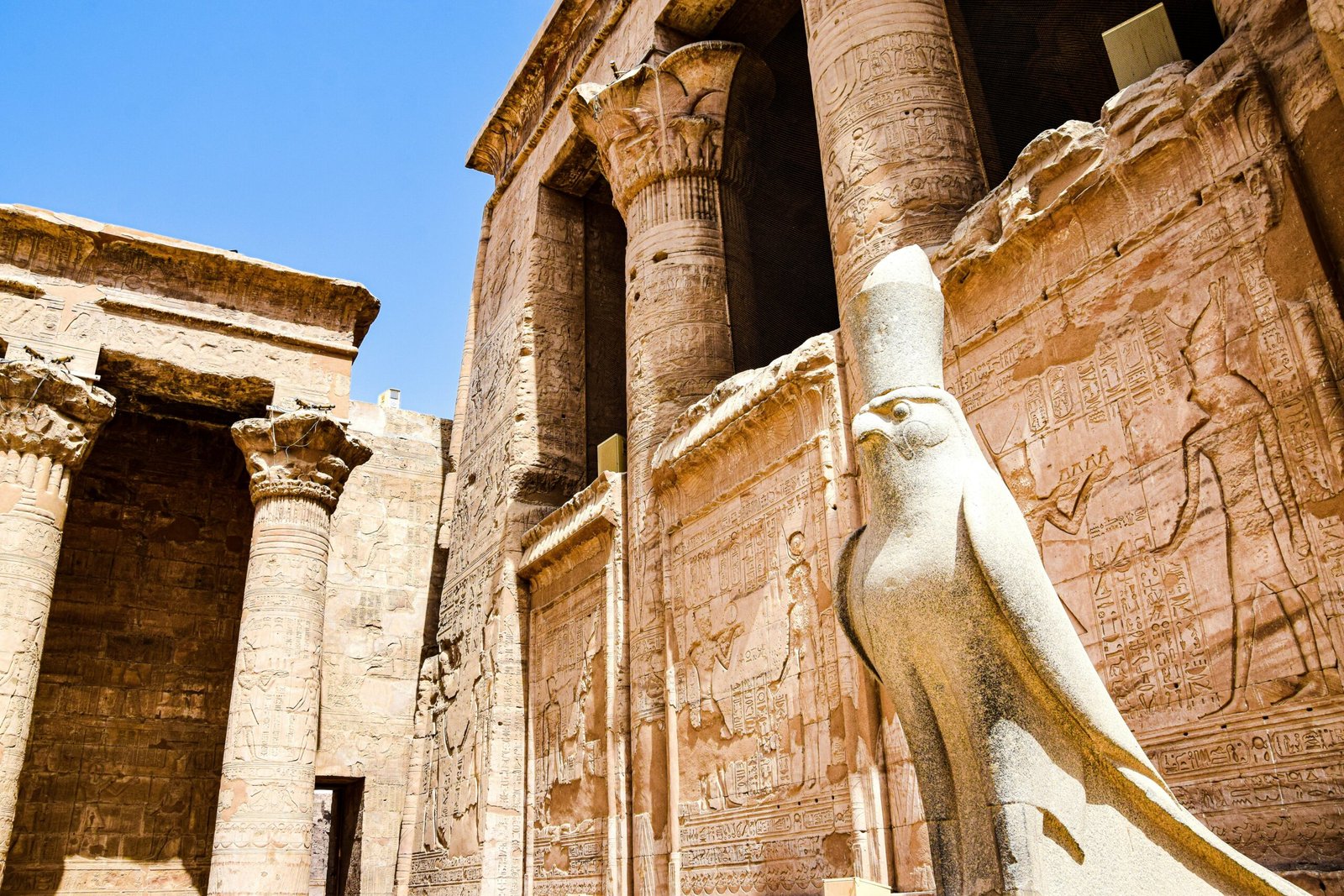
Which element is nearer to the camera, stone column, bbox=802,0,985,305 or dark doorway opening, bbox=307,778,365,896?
stone column, bbox=802,0,985,305

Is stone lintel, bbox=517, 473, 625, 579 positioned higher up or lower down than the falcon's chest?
higher up

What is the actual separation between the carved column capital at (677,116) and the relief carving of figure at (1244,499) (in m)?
5.83

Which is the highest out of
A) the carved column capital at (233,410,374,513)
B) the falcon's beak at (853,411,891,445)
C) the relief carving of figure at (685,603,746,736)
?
the carved column capital at (233,410,374,513)

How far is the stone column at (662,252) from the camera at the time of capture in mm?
7965

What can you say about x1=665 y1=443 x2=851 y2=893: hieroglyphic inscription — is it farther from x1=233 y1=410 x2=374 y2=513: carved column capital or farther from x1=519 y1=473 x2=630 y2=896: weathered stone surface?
x1=233 y1=410 x2=374 y2=513: carved column capital

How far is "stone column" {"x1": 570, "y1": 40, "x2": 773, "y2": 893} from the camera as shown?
796 cm

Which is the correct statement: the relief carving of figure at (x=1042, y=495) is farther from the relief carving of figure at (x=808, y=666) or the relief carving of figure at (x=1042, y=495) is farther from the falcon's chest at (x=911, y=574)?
the falcon's chest at (x=911, y=574)

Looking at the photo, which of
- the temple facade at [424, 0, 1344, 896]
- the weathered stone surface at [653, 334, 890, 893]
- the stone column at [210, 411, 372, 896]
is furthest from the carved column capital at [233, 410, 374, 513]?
the weathered stone surface at [653, 334, 890, 893]

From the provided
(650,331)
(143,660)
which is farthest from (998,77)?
(143,660)

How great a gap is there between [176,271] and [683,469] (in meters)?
5.95

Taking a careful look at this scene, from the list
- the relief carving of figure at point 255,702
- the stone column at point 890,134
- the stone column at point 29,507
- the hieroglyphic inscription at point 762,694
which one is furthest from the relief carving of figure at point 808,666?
the stone column at point 29,507

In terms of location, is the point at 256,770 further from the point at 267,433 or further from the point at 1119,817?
the point at 1119,817

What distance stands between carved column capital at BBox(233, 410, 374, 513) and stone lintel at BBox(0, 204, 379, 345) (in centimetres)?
125

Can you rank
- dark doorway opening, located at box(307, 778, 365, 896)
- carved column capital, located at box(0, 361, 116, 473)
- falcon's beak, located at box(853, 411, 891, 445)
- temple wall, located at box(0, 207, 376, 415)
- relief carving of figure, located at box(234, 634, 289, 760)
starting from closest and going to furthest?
falcon's beak, located at box(853, 411, 891, 445), relief carving of figure, located at box(234, 634, 289, 760), carved column capital, located at box(0, 361, 116, 473), temple wall, located at box(0, 207, 376, 415), dark doorway opening, located at box(307, 778, 365, 896)
